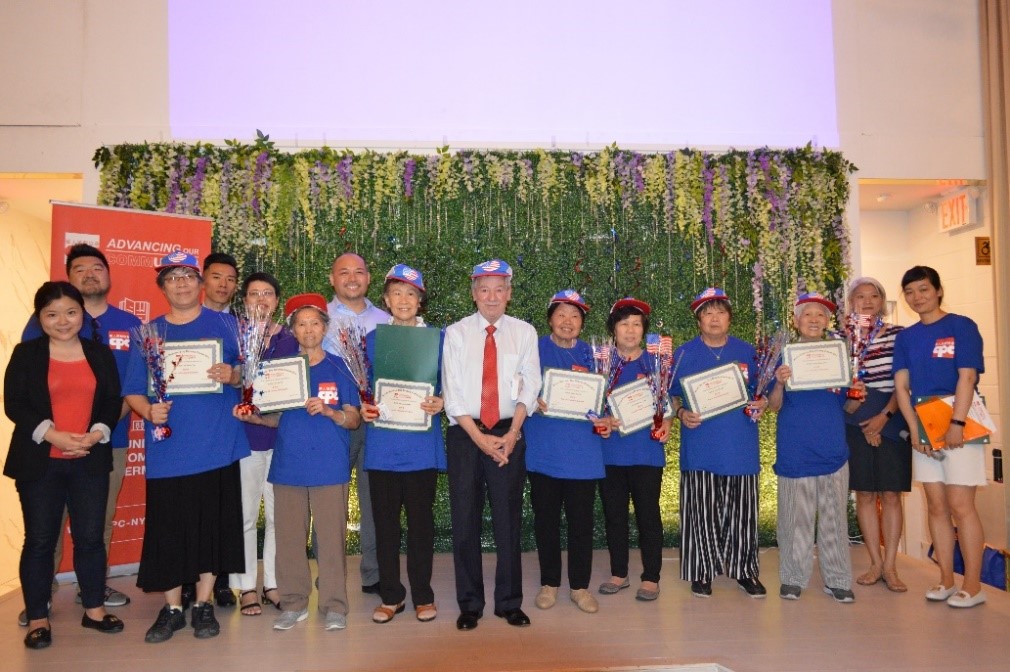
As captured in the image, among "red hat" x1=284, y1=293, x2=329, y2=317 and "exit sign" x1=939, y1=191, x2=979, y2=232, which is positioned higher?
"exit sign" x1=939, y1=191, x2=979, y2=232

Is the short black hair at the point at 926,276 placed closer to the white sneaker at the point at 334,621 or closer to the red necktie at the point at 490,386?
the red necktie at the point at 490,386

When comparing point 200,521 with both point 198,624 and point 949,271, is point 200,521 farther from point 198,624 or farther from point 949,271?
point 949,271

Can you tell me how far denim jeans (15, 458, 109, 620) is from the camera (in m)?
3.65

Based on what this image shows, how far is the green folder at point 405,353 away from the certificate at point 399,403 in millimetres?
39

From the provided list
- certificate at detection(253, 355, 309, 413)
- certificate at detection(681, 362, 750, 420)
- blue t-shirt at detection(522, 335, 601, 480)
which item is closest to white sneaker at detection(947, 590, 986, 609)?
certificate at detection(681, 362, 750, 420)

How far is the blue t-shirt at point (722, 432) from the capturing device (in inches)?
170

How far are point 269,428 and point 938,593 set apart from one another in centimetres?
380

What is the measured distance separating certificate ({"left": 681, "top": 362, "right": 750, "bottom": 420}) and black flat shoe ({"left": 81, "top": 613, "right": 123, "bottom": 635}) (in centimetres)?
321

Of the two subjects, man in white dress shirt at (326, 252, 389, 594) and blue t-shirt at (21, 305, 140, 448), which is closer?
blue t-shirt at (21, 305, 140, 448)

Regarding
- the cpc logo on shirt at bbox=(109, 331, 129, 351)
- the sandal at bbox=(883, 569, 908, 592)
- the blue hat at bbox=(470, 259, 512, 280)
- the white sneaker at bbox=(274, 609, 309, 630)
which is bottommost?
the sandal at bbox=(883, 569, 908, 592)

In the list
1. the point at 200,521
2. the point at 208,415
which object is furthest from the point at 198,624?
the point at 208,415

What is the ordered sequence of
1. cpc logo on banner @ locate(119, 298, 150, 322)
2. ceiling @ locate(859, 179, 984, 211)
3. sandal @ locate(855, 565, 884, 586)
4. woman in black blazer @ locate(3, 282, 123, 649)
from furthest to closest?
ceiling @ locate(859, 179, 984, 211)
cpc logo on banner @ locate(119, 298, 150, 322)
sandal @ locate(855, 565, 884, 586)
woman in black blazer @ locate(3, 282, 123, 649)

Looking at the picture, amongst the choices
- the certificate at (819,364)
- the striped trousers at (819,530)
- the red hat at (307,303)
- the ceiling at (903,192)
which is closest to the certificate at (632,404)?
the certificate at (819,364)

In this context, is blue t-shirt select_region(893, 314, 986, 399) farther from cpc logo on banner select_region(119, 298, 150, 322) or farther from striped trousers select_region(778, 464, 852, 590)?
cpc logo on banner select_region(119, 298, 150, 322)
